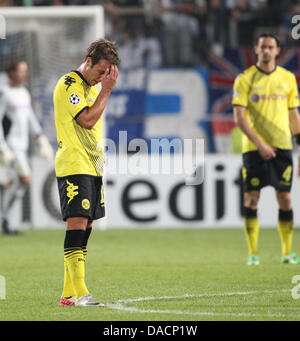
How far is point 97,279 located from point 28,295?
1.09m

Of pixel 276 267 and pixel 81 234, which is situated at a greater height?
pixel 81 234

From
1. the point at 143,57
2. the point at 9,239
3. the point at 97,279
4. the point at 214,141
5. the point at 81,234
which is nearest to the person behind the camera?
the point at 81,234

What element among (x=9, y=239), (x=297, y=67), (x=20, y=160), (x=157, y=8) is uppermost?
(x=157, y=8)

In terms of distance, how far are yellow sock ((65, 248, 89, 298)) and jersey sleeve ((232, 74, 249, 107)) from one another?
3064 mm

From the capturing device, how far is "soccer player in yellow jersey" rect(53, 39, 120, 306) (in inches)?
227

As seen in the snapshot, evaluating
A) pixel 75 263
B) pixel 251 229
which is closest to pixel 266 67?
pixel 251 229

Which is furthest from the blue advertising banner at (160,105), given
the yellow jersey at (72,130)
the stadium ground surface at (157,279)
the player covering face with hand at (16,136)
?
the yellow jersey at (72,130)

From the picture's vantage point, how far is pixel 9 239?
11.8 m

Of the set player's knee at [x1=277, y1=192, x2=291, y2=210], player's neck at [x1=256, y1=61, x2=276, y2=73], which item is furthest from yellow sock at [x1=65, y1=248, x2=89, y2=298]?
player's neck at [x1=256, y1=61, x2=276, y2=73]

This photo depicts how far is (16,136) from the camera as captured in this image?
1259 centimetres

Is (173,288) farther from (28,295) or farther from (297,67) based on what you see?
(297,67)

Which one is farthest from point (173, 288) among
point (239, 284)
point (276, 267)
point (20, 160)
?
point (20, 160)

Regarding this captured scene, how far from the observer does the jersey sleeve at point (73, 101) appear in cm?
577

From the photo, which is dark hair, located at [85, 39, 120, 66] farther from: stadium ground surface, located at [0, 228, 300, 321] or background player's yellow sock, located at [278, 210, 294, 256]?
background player's yellow sock, located at [278, 210, 294, 256]
